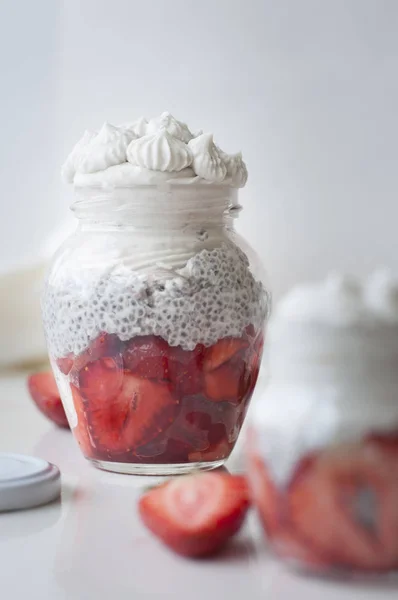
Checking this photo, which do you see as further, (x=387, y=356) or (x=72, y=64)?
(x=72, y=64)

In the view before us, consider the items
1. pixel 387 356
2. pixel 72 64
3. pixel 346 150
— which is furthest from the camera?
pixel 72 64

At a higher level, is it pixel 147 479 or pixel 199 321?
pixel 199 321

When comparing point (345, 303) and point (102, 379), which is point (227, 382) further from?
point (345, 303)

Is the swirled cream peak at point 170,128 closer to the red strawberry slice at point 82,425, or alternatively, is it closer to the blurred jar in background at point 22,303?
the red strawberry slice at point 82,425

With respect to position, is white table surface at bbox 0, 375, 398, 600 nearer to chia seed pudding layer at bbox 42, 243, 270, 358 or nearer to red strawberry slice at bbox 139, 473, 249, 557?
red strawberry slice at bbox 139, 473, 249, 557

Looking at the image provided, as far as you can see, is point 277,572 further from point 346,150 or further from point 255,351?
point 346,150

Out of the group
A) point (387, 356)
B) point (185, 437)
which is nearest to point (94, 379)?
point (185, 437)

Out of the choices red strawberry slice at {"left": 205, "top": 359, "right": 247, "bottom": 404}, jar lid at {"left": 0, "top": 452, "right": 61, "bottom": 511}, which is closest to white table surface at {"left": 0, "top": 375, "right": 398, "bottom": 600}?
jar lid at {"left": 0, "top": 452, "right": 61, "bottom": 511}
